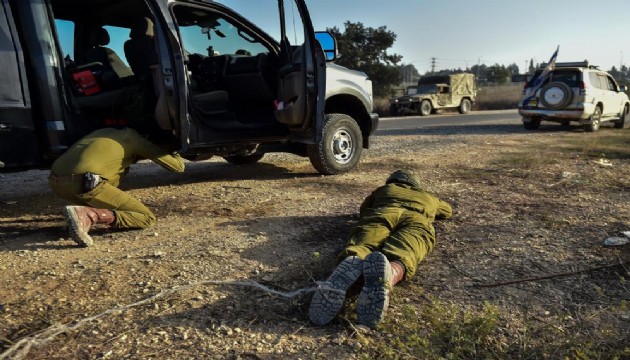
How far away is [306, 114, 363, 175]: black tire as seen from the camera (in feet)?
19.4

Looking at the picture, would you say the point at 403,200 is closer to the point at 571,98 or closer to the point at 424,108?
the point at 571,98

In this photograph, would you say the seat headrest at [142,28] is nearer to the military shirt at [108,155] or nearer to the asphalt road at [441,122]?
the military shirt at [108,155]

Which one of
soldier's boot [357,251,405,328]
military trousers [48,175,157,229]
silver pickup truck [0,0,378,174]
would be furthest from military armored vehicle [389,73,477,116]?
soldier's boot [357,251,405,328]

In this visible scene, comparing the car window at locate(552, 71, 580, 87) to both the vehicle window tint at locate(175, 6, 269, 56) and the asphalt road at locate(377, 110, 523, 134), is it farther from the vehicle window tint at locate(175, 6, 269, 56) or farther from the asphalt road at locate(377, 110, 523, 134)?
the vehicle window tint at locate(175, 6, 269, 56)

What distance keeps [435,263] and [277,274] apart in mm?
1047

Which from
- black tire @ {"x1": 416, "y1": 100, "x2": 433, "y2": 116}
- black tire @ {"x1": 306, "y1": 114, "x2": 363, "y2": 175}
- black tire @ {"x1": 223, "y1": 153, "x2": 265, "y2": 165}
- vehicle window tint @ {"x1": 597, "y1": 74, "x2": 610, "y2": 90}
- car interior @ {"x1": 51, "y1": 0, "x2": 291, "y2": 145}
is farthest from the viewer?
black tire @ {"x1": 416, "y1": 100, "x2": 433, "y2": 116}

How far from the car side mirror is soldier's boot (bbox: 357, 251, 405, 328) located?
3520 millimetres

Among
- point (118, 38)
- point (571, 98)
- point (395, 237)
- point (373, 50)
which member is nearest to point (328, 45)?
point (118, 38)

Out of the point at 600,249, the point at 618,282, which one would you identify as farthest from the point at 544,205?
the point at 618,282

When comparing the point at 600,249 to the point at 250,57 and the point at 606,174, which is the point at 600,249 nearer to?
the point at 606,174

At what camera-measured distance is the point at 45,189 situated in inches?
223

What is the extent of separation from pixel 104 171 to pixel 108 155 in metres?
0.14

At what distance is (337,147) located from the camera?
614 centimetres

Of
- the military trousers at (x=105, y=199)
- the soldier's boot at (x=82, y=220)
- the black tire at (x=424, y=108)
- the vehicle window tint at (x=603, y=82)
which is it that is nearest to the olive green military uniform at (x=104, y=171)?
the military trousers at (x=105, y=199)
